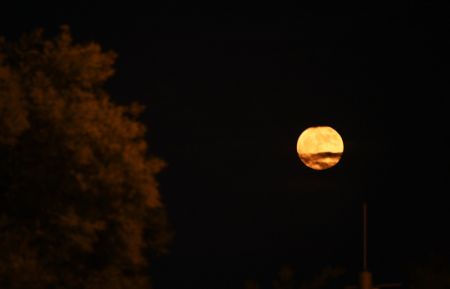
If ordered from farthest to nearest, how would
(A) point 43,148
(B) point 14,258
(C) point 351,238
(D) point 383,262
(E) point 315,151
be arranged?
(C) point 351,238 < (D) point 383,262 < (E) point 315,151 < (A) point 43,148 < (B) point 14,258

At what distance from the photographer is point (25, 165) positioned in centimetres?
1145

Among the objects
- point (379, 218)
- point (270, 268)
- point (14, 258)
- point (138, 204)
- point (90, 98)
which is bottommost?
point (14, 258)

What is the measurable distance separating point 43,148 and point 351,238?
36.5m

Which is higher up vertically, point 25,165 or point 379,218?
point 379,218

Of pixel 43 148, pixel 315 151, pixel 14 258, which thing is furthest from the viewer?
pixel 315 151

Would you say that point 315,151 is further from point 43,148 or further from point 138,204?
point 43,148

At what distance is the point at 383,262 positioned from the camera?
4222 cm

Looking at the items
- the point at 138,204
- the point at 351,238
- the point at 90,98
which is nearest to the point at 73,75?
the point at 90,98

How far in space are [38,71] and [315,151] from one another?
5900mm

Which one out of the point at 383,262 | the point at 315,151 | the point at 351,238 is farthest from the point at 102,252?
the point at 351,238

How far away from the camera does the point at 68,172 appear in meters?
11.4

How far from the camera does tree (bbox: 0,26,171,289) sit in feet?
36.6

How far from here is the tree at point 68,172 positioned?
1116cm

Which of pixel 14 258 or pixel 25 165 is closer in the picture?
pixel 14 258
